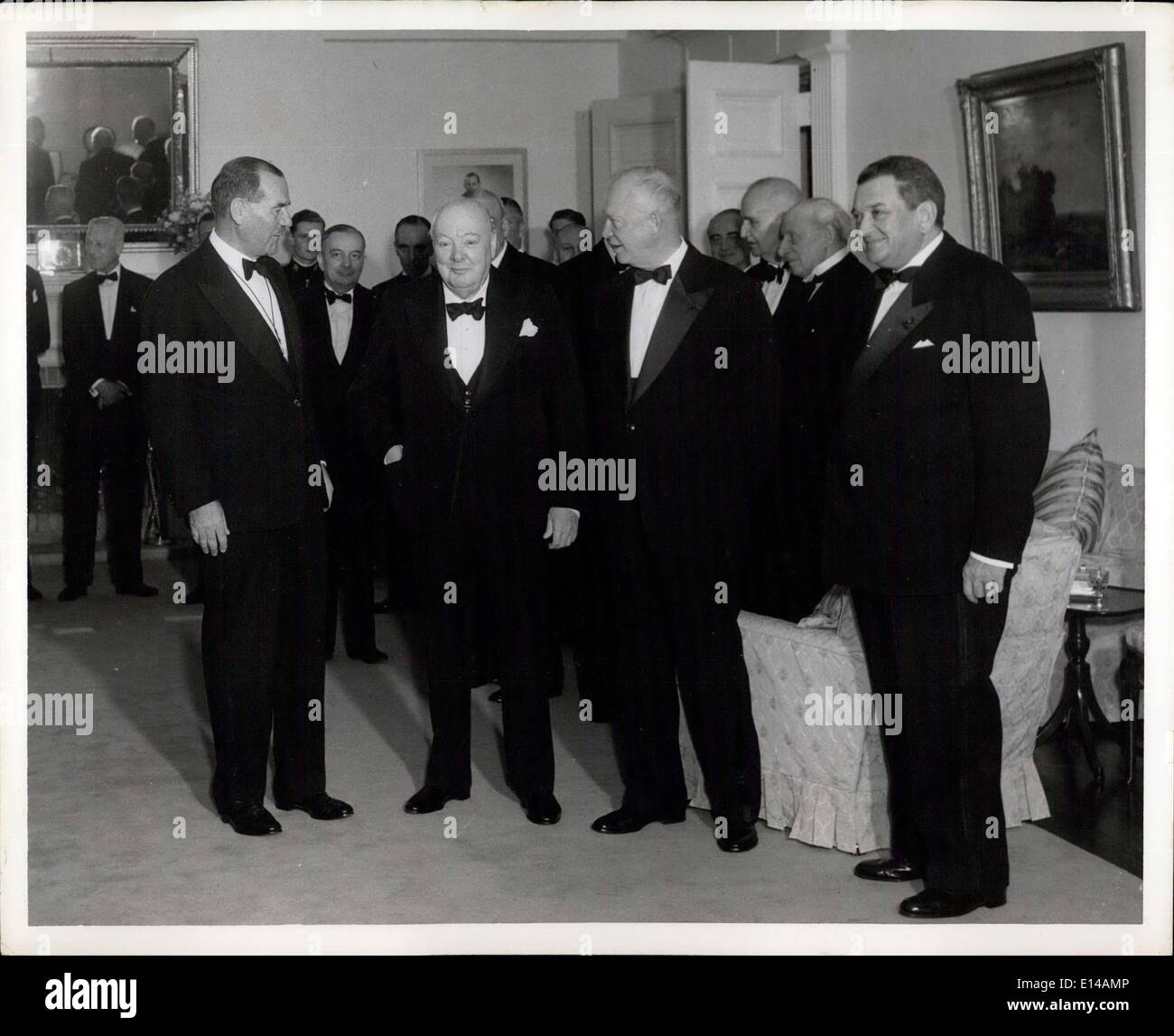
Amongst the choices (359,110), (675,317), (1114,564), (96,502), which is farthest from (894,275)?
(359,110)

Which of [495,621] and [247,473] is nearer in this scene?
[247,473]

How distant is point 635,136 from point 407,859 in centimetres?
693

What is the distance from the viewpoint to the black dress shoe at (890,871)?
4340 millimetres

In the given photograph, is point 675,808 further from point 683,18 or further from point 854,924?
point 683,18

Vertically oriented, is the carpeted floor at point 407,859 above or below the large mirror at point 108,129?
below

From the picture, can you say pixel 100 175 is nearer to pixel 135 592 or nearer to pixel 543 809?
pixel 135 592

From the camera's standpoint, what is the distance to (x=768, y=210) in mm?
6148

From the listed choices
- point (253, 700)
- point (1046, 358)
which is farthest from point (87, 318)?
point (1046, 358)

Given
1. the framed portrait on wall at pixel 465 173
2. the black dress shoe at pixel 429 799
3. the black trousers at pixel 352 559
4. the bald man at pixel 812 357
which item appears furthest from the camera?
the framed portrait on wall at pixel 465 173

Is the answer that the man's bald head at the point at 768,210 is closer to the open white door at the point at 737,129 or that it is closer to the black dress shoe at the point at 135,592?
the open white door at the point at 737,129

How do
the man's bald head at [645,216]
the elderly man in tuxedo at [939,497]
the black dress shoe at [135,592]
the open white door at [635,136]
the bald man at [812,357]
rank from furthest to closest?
the open white door at [635,136]
the black dress shoe at [135,592]
the bald man at [812,357]
the man's bald head at [645,216]
the elderly man in tuxedo at [939,497]

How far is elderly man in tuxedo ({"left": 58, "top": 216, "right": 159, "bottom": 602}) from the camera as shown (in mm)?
8500

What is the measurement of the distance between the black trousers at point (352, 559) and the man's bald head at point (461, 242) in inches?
98.9

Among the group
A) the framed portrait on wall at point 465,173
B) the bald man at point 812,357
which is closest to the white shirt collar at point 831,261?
the bald man at point 812,357
